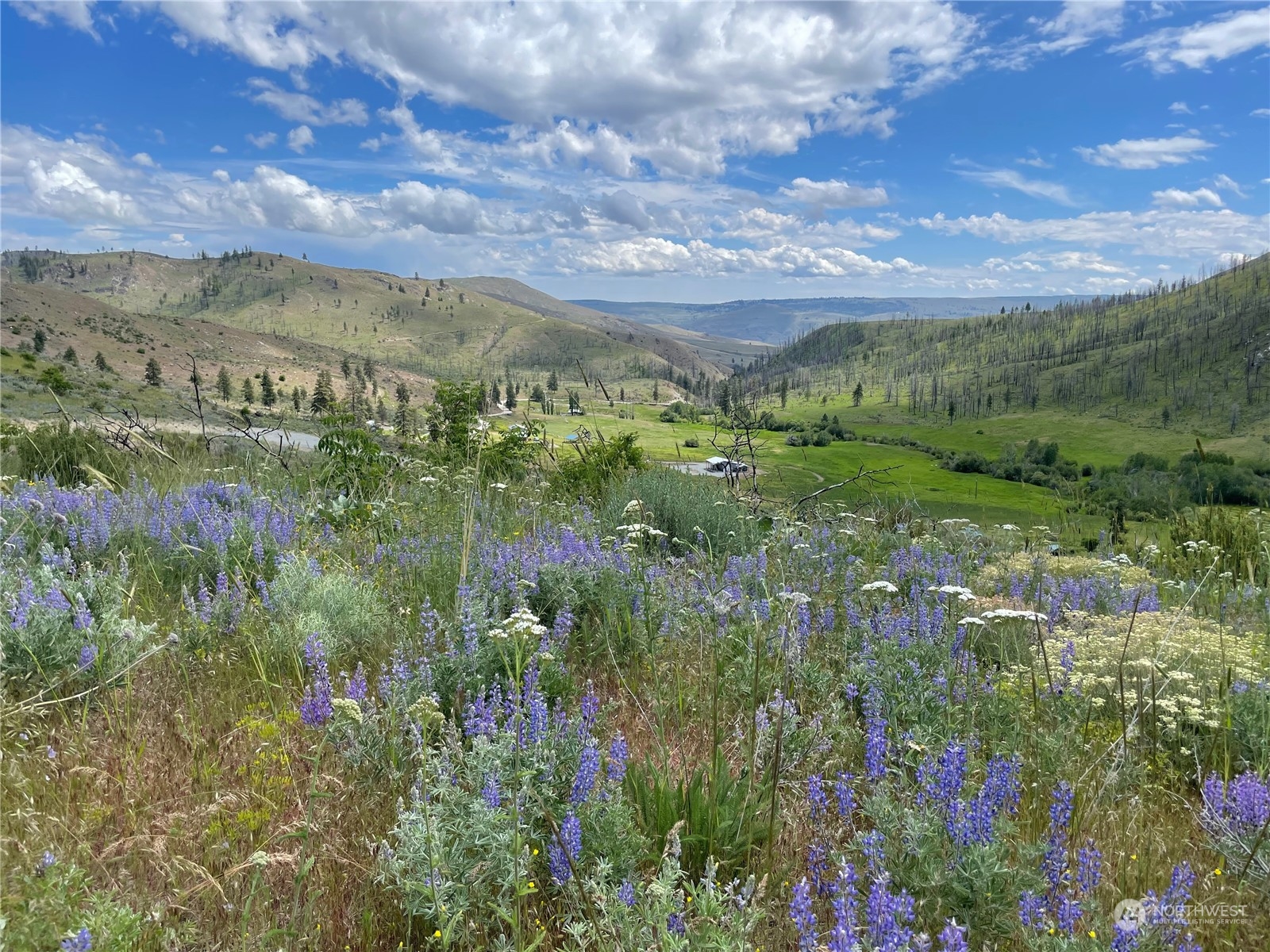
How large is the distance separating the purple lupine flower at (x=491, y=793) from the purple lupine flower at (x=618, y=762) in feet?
1.46

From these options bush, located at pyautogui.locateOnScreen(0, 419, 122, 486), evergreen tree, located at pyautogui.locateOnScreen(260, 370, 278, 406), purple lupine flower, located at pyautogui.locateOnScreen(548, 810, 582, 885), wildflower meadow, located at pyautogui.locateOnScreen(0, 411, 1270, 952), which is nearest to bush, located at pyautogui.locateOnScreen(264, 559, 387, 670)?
wildflower meadow, located at pyautogui.locateOnScreen(0, 411, 1270, 952)

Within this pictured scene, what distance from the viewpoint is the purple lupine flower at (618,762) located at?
2.59 meters

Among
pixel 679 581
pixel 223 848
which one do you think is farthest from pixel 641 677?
pixel 223 848

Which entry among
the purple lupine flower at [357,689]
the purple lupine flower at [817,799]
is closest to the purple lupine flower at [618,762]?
the purple lupine flower at [817,799]

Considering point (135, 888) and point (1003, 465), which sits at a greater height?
point (135, 888)

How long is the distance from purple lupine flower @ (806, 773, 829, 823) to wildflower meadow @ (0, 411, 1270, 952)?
0.02m

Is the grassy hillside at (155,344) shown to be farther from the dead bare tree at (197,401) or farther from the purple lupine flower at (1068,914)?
the purple lupine flower at (1068,914)

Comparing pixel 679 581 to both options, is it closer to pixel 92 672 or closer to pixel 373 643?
pixel 373 643

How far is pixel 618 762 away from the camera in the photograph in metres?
2.67

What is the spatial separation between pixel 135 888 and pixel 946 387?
639 ft

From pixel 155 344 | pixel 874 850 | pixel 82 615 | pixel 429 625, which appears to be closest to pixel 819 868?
pixel 874 850

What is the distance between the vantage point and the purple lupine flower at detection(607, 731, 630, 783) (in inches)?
102

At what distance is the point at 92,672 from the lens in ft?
12.0

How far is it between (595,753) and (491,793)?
0.39 metres
